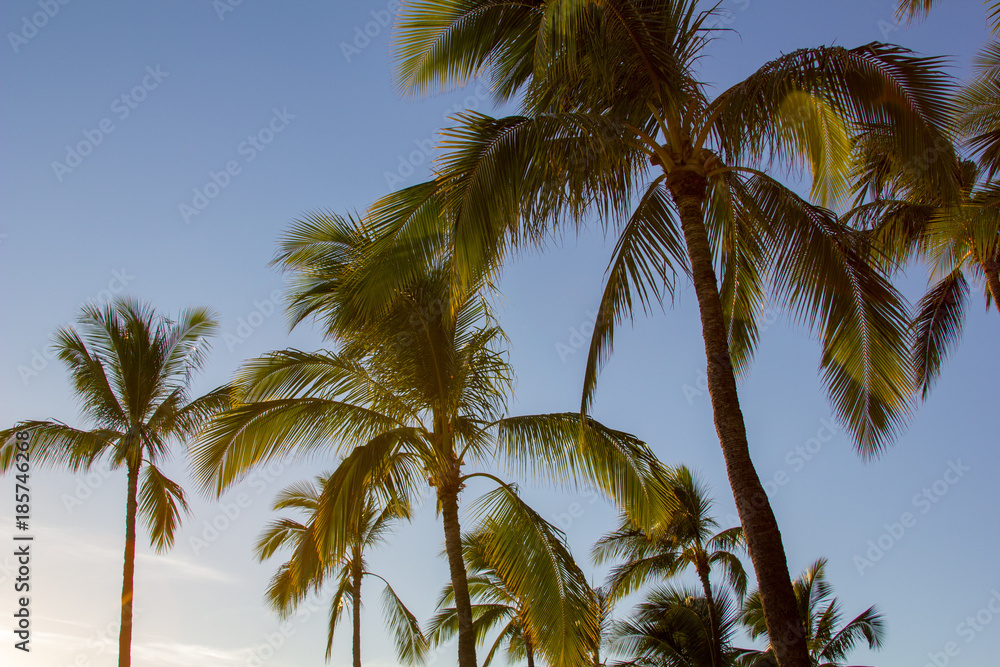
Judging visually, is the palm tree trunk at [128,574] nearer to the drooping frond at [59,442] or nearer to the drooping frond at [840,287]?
the drooping frond at [59,442]

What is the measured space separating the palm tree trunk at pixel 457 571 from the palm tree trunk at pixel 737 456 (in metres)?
4.79

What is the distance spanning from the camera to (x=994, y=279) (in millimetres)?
12250

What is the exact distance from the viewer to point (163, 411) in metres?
13.2

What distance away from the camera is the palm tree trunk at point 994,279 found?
12.2 metres

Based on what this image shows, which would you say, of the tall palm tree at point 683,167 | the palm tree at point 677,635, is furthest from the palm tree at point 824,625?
the tall palm tree at point 683,167

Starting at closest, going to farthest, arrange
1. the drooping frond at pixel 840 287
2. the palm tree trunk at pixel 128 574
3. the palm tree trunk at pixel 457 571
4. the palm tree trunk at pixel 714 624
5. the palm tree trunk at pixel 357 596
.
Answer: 1. the drooping frond at pixel 840 287
2. the palm tree trunk at pixel 457 571
3. the palm tree trunk at pixel 128 574
4. the palm tree trunk at pixel 714 624
5. the palm tree trunk at pixel 357 596

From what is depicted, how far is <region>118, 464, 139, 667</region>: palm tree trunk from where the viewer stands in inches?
448

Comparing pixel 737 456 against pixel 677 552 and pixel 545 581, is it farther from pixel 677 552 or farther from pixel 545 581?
pixel 677 552

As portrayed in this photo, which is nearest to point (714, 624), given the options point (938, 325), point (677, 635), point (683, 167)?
point (677, 635)

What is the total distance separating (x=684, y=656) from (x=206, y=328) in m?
13.2

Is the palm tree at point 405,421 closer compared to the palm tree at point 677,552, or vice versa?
the palm tree at point 405,421

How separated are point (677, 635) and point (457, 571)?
10.2 metres

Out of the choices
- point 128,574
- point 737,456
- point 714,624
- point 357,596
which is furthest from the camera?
point 357,596

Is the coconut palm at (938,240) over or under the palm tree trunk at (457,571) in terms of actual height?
over
